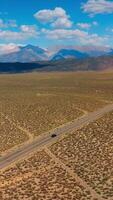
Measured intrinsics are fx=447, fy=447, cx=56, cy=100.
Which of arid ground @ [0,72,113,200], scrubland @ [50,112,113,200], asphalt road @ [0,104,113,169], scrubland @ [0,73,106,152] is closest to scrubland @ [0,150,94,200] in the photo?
arid ground @ [0,72,113,200]

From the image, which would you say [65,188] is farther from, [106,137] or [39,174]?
[106,137]

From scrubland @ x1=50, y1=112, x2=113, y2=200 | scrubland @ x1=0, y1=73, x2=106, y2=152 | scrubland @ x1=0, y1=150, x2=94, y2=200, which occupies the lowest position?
scrubland @ x1=0, y1=150, x2=94, y2=200

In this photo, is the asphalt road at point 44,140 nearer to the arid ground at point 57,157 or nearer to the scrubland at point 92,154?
the arid ground at point 57,157

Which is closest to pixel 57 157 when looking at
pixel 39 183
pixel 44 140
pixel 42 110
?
pixel 39 183

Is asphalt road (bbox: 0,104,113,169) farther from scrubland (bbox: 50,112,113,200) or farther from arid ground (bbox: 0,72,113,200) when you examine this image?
scrubland (bbox: 50,112,113,200)

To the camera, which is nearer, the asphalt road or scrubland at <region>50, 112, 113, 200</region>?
scrubland at <region>50, 112, 113, 200</region>

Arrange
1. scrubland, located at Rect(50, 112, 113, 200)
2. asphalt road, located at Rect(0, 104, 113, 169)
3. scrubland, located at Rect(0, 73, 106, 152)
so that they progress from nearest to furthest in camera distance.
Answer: scrubland, located at Rect(50, 112, 113, 200), asphalt road, located at Rect(0, 104, 113, 169), scrubland, located at Rect(0, 73, 106, 152)

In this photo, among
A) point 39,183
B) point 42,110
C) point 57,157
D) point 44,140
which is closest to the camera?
point 39,183

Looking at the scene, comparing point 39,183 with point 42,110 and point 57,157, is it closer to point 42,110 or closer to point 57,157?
point 57,157
